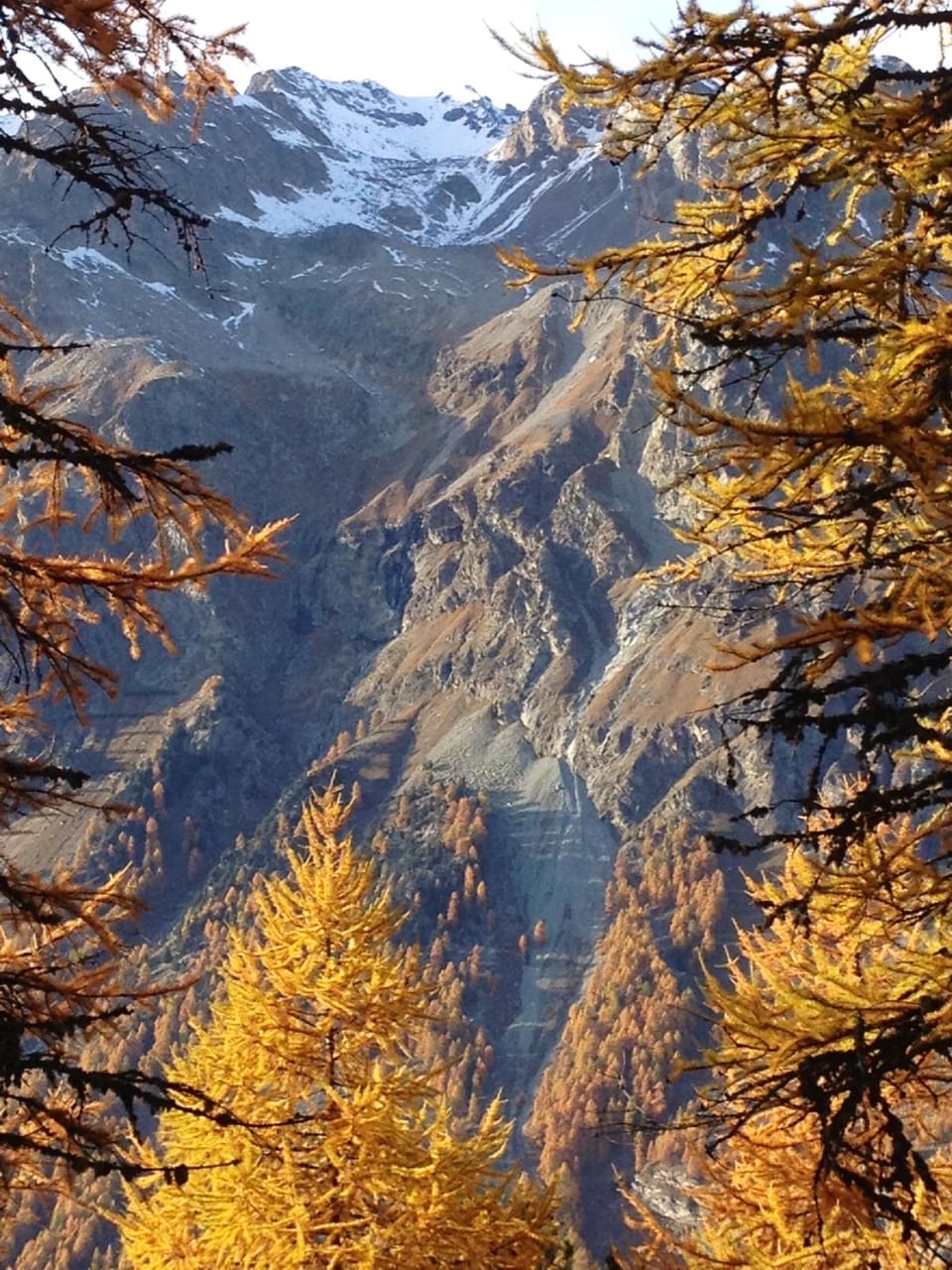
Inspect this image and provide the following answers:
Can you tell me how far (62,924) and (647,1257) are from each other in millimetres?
6795

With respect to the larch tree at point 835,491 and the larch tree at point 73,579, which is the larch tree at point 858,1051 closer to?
the larch tree at point 835,491

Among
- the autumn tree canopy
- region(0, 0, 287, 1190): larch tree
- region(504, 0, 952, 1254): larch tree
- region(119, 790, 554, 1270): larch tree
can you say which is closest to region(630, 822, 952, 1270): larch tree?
region(504, 0, 952, 1254): larch tree

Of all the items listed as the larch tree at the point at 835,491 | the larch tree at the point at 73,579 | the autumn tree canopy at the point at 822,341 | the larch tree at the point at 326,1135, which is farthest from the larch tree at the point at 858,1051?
the larch tree at the point at 326,1135

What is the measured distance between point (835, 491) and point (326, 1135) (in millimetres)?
6096

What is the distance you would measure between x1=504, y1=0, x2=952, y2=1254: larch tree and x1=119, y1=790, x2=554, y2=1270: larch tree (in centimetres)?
314

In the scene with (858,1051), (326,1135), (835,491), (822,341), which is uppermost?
(822,341)

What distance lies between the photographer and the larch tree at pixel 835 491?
13.0 ft

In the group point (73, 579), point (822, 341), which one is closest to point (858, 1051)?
point (822, 341)

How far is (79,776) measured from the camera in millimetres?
4488

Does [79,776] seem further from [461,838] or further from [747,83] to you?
[461,838]

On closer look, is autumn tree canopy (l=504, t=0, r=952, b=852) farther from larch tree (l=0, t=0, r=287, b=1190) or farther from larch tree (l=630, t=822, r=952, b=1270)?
larch tree (l=0, t=0, r=287, b=1190)

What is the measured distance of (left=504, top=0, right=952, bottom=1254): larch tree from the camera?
3.95 metres

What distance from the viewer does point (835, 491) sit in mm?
4664

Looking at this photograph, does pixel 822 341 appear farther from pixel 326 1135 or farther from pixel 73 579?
pixel 326 1135
